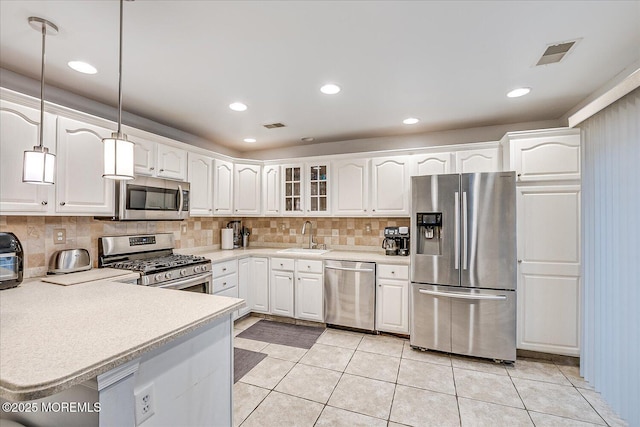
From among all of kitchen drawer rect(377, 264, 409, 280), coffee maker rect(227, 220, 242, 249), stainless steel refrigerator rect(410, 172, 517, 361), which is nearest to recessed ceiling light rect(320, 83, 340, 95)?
stainless steel refrigerator rect(410, 172, 517, 361)

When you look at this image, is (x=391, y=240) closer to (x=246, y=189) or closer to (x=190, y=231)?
(x=246, y=189)

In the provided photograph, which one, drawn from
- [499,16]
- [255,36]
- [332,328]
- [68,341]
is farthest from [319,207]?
[68,341]

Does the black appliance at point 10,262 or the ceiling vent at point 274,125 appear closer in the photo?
the black appliance at point 10,262

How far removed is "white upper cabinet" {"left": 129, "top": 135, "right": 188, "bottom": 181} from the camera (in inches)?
111

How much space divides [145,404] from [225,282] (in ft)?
7.88

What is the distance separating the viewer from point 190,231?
3832 mm

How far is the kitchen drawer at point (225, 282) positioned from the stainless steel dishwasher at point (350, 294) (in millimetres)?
1140

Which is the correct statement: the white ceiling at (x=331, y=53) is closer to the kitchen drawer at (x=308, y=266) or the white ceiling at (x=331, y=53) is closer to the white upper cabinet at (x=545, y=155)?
the white upper cabinet at (x=545, y=155)

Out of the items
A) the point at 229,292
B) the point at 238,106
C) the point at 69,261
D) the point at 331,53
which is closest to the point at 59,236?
the point at 69,261

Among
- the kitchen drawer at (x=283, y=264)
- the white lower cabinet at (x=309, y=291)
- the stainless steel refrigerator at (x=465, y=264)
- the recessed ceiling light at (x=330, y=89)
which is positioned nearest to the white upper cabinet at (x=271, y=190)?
the kitchen drawer at (x=283, y=264)

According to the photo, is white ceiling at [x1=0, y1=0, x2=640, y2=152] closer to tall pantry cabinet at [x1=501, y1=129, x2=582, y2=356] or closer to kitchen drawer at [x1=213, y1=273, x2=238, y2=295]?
tall pantry cabinet at [x1=501, y1=129, x2=582, y2=356]

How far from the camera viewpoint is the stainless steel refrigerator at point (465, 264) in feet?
9.00

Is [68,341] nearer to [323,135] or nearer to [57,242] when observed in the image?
[57,242]

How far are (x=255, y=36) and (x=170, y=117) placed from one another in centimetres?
191
